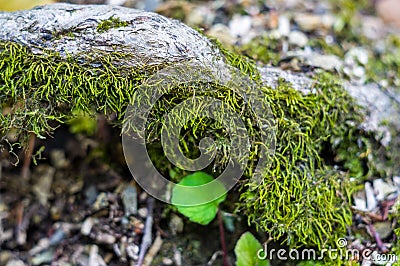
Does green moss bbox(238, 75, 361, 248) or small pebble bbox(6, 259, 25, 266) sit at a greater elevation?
green moss bbox(238, 75, 361, 248)

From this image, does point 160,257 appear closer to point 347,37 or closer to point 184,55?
point 184,55

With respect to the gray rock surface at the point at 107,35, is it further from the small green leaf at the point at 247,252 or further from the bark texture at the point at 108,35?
the small green leaf at the point at 247,252

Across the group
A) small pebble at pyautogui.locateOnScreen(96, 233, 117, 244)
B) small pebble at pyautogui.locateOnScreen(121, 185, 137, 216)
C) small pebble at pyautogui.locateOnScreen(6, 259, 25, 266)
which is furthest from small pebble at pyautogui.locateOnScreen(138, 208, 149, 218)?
small pebble at pyautogui.locateOnScreen(6, 259, 25, 266)

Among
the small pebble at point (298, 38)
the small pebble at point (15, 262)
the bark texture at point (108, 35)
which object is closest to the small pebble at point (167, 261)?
the small pebble at point (15, 262)

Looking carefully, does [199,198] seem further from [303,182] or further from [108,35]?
[108,35]

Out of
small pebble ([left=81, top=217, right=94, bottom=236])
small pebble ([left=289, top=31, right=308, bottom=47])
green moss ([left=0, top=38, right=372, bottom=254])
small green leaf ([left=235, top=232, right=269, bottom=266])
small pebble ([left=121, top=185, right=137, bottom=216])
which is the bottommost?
small green leaf ([left=235, top=232, right=269, bottom=266])

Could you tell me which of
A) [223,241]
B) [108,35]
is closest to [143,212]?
[223,241]

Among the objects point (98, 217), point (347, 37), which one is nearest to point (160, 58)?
point (98, 217)

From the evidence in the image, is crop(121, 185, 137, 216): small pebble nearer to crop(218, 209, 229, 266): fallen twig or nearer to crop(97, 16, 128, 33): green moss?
crop(218, 209, 229, 266): fallen twig
